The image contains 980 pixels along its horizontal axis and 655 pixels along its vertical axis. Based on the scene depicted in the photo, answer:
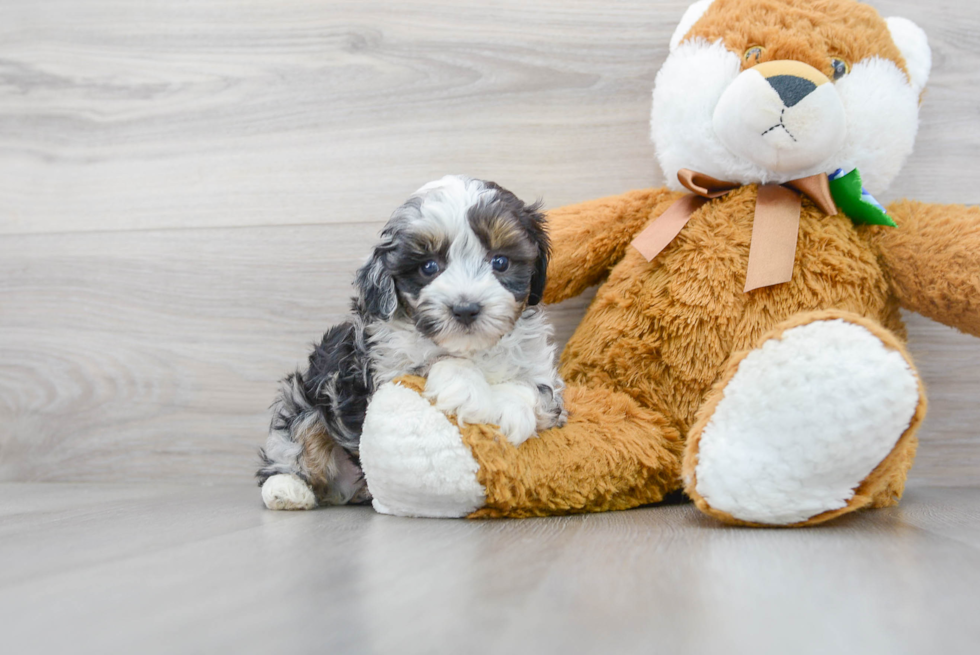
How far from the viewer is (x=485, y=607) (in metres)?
0.86

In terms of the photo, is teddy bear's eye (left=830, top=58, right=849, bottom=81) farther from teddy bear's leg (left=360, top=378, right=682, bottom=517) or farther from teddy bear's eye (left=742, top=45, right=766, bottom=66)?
teddy bear's leg (left=360, top=378, right=682, bottom=517)

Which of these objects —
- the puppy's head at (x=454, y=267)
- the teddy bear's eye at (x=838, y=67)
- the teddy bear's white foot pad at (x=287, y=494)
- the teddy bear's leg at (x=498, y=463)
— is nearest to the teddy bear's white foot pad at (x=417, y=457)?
the teddy bear's leg at (x=498, y=463)

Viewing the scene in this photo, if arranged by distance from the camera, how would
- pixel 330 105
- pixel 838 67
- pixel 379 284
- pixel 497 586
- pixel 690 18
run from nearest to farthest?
pixel 497 586, pixel 379 284, pixel 838 67, pixel 690 18, pixel 330 105

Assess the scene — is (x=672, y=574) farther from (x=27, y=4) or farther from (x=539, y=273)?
(x=27, y=4)

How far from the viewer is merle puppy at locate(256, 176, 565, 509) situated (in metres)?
1.40

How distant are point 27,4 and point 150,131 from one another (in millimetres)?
565

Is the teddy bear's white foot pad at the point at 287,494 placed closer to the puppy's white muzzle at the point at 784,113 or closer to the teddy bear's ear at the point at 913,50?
the puppy's white muzzle at the point at 784,113

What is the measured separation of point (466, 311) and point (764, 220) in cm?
70

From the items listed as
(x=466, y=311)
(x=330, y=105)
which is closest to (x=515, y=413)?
(x=466, y=311)

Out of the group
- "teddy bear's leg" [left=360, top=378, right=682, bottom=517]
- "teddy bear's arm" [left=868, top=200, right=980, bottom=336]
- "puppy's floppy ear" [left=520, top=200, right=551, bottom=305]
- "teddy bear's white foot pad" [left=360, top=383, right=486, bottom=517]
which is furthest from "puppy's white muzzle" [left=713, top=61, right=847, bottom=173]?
"teddy bear's white foot pad" [left=360, top=383, right=486, bottom=517]

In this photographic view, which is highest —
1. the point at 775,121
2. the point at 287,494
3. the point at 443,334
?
the point at 775,121

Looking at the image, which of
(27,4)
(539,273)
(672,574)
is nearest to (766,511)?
(672,574)

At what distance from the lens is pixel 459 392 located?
1384 mm

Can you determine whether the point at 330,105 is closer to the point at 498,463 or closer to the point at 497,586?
the point at 498,463
